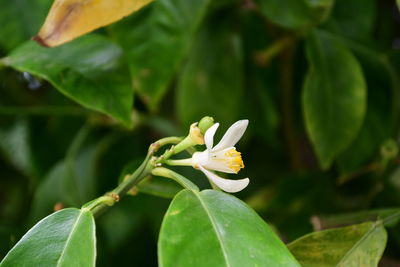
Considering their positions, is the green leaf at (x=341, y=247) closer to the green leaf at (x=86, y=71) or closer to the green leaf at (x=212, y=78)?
the green leaf at (x=86, y=71)

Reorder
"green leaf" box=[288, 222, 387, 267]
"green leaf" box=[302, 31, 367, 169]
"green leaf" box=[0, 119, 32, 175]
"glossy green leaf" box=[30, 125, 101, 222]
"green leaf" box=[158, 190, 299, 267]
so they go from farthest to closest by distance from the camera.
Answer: "green leaf" box=[0, 119, 32, 175] < "glossy green leaf" box=[30, 125, 101, 222] < "green leaf" box=[302, 31, 367, 169] < "green leaf" box=[288, 222, 387, 267] < "green leaf" box=[158, 190, 299, 267]

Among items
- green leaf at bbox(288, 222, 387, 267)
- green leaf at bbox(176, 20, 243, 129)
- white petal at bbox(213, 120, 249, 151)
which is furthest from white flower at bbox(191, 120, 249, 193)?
green leaf at bbox(176, 20, 243, 129)

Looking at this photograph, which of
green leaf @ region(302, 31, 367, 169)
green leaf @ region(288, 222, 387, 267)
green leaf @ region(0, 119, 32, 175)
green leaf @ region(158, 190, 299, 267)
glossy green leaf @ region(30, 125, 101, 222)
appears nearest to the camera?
green leaf @ region(158, 190, 299, 267)

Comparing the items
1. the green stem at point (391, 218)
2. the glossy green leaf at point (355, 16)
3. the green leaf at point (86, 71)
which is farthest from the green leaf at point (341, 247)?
the glossy green leaf at point (355, 16)

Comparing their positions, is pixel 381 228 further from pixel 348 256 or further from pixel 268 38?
pixel 268 38

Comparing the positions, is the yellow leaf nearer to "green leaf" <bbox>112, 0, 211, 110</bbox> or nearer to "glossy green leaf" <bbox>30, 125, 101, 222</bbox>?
"green leaf" <bbox>112, 0, 211, 110</bbox>

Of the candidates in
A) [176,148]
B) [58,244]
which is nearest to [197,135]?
[176,148]
